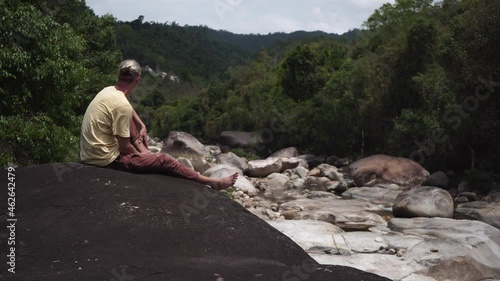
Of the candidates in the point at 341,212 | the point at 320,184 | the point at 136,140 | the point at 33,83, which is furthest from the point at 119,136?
the point at 320,184

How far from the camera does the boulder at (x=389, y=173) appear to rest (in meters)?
21.1

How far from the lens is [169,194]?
4430 mm

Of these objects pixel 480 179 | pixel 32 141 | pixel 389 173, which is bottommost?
pixel 389 173

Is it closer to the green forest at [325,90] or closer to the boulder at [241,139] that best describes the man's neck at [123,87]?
the green forest at [325,90]

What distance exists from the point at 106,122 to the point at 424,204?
11.2 meters

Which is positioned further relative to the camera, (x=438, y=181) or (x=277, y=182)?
(x=277, y=182)

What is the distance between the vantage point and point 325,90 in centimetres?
3253

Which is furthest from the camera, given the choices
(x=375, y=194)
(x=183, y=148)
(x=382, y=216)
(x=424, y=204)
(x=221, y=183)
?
(x=183, y=148)

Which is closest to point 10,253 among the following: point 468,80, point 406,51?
point 468,80

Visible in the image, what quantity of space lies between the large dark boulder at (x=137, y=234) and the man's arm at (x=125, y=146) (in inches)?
9.1

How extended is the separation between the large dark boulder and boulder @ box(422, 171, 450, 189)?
17645mm

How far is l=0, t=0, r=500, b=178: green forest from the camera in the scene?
941 centimetres

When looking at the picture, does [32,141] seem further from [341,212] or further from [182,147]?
[182,147]

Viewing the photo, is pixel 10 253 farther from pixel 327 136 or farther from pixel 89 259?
pixel 327 136
